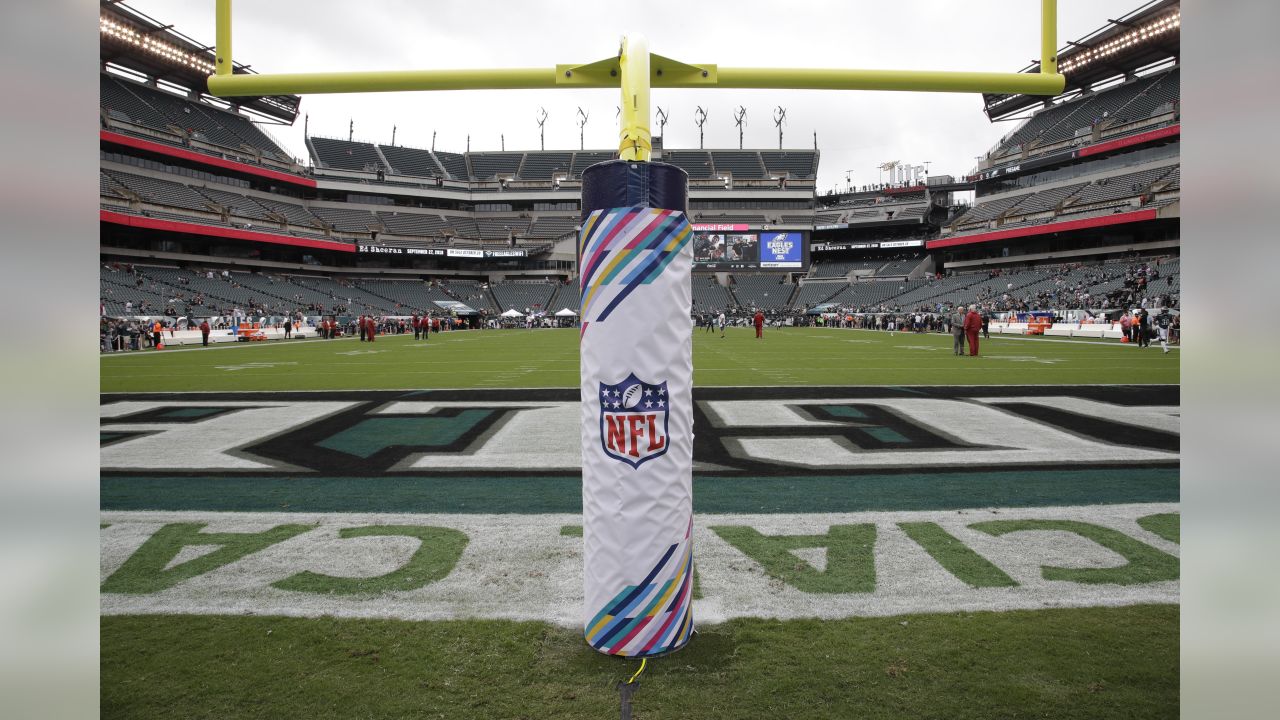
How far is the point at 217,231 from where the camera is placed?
167 feet

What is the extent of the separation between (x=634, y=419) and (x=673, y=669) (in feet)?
3.33

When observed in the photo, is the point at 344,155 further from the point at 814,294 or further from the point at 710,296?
the point at 814,294

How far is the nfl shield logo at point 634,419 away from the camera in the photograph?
270 centimetres

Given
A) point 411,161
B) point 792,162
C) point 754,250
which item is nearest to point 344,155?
point 411,161

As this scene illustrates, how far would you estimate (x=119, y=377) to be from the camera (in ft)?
50.7

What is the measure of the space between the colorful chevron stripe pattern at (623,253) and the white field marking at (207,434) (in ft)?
14.5

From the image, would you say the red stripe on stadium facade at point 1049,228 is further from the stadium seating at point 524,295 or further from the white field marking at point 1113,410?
the white field marking at point 1113,410

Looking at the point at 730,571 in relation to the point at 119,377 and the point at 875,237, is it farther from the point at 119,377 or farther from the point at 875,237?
the point at 875,237

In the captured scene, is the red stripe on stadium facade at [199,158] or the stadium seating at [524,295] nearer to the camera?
the red stripe on stadium facade at [199,158]

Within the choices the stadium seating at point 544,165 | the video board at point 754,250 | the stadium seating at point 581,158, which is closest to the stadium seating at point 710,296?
the video board at point 754,250

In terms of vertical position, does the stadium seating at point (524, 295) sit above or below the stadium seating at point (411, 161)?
below

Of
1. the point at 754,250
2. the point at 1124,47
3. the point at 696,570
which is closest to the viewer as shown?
the point at 696,570

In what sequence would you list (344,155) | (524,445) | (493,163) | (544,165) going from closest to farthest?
1. (524,445)
2. (344,155)
3. (544,165)
4. (493,163)

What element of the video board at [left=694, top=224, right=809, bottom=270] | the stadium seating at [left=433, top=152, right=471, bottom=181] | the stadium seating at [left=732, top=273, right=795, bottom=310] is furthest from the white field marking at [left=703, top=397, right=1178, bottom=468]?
the stadium seating at [left=433, top=152, right=471, bottom=181]
